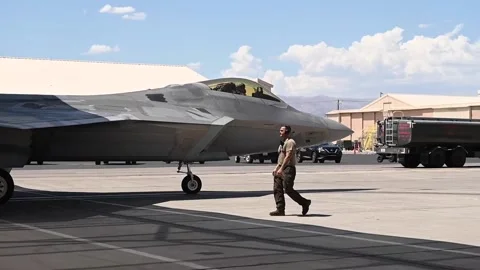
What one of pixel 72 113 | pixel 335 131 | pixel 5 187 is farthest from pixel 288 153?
pixel 5 187

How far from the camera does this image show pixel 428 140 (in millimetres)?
41469

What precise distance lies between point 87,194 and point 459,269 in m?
14.3

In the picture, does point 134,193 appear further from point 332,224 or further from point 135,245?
point 135,245

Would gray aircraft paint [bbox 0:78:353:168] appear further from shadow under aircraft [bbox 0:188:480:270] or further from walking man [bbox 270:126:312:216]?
walking man [bbox 270:126:312:216]

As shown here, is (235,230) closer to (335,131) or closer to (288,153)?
(288,153)

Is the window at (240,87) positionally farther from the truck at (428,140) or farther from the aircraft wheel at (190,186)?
the truck at (428,140)

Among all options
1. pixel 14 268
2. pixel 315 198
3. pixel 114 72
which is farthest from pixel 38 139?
pixel 114 72

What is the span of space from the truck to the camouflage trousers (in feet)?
88.7

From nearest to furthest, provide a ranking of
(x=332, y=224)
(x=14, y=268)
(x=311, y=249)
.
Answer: (x=14, y=268) → (x=311, y=249) → (x=332, y=224)

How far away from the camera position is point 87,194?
21.1 meters

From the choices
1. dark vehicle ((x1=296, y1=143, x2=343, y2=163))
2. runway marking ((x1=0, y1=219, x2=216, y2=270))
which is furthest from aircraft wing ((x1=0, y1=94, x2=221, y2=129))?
dark vehicle ((x1=296, y1=143, x2=343, y2=163))

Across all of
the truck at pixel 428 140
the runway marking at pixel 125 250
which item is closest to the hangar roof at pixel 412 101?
the truck at pixel 428 140

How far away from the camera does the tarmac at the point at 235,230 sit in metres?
9.35

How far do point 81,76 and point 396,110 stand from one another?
1883 inches
